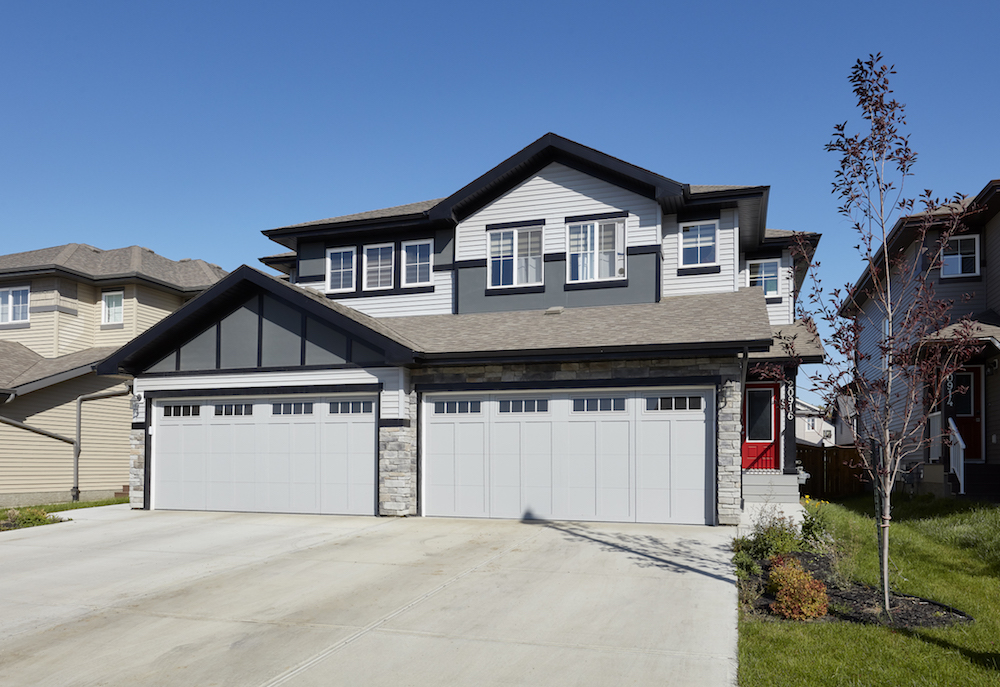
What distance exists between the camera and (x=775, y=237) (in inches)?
823

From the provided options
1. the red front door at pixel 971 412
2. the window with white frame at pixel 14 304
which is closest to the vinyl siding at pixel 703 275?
the red front door at pixel 971 412

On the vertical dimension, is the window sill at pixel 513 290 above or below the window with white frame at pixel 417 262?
below

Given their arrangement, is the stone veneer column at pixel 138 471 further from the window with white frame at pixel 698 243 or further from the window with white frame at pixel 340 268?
the window with white frame at pixel 698 243

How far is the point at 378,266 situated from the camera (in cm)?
1909

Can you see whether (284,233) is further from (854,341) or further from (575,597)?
(854,341)

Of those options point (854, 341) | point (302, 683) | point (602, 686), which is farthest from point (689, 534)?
point (302, 683)

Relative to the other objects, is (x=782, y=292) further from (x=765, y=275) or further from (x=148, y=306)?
(x=148, y=306)

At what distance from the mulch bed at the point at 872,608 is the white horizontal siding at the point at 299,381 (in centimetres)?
813

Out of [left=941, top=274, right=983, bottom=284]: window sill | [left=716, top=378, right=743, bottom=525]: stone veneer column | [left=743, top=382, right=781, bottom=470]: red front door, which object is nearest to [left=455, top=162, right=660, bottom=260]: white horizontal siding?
[left=716, top=378, right=743, bottom=525]: stone veneer column

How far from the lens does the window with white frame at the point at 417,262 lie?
18641mm

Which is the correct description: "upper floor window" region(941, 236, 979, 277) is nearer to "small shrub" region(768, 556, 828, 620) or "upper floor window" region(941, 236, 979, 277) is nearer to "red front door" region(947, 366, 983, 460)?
"red front door" region(947, 366, 983, 460)

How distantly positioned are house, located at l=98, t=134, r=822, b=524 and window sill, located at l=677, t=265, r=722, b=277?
0.06 meters

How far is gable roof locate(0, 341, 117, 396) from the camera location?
70.3 ft

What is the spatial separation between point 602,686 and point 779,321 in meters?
17.0
